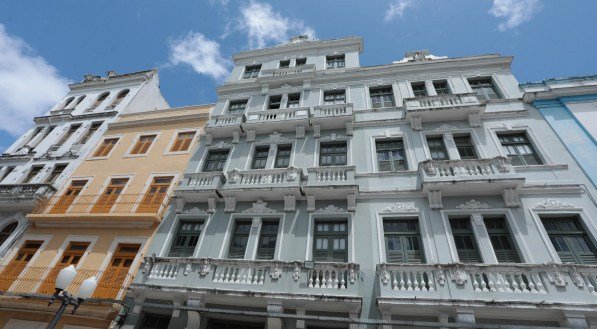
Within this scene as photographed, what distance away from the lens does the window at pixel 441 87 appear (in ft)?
55.0

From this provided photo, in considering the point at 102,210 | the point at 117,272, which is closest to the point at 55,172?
the point at 102,210

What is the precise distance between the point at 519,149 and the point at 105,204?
19836 millimetres

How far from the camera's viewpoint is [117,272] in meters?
12.8

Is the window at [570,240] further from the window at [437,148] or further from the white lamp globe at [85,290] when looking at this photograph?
the white lamp globe at [85,290]

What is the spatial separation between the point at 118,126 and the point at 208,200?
447 inches

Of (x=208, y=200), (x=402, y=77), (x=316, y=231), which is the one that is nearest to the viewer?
(x=316, y=231)

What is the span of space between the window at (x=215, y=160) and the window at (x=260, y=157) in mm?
1687

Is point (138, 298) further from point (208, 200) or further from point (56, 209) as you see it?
point (56, 209)

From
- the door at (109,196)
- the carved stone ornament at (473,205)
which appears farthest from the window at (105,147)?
the carved stone ornament at (473,205)

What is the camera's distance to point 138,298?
11516 millimetres

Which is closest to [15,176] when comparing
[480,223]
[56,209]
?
[56,209]

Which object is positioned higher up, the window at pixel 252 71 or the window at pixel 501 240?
the window at pixel 252 71

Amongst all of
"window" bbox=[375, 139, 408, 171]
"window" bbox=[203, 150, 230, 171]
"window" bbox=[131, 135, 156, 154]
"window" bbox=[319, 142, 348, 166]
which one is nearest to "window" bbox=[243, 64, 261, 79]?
"window" bbox=[203, 150, 230, 171]

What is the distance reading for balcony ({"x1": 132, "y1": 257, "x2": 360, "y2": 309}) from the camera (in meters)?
10.0
